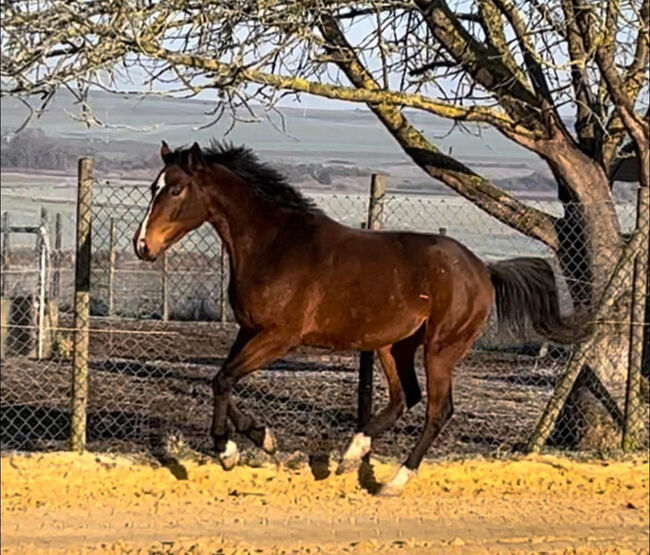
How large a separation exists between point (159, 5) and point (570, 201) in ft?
11.4

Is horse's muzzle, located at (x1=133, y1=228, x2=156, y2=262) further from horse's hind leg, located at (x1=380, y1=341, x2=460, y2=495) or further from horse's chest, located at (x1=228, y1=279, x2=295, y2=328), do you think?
horse's hind leg, located at (x1=380, y1=341, x2=460, y2=495)

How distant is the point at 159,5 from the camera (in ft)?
25.1

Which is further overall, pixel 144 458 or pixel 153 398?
pixel 153 398

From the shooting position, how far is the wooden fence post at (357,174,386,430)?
26.3ft

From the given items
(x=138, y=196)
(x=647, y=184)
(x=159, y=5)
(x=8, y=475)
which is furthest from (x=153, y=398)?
(x=647, y=184)

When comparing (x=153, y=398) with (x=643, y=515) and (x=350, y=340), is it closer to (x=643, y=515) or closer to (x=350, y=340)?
(x=350, y=340)

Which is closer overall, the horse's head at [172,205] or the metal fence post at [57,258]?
the horse's head at [172,205]

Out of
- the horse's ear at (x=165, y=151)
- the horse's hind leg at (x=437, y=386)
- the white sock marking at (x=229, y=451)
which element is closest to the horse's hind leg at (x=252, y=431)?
the white sock marking at (x=229, y=451)

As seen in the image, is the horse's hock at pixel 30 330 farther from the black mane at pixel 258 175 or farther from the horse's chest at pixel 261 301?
the horse's chest at pixel 261 301

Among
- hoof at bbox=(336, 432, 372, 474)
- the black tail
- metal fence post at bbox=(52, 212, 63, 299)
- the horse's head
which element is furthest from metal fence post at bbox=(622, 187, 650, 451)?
metal fence post at bbox=(52, 212, 63, 299)

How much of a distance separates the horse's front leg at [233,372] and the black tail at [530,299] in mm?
1559

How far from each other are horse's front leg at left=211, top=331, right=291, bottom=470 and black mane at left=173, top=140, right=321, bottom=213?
35.6 inches

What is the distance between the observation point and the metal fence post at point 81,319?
7523mm

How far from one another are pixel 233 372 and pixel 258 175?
1298 millimetres
